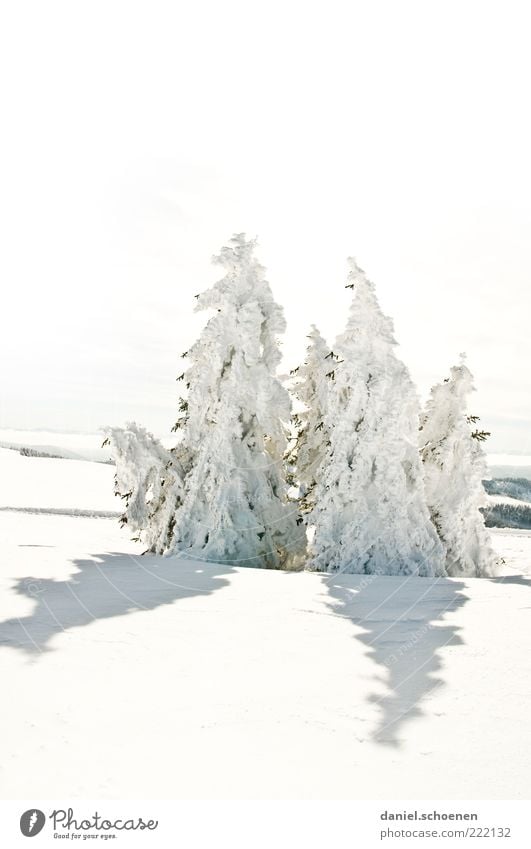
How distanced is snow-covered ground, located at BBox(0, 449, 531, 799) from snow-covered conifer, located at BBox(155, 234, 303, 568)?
4.10 meters

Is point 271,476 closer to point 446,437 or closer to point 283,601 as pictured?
point 446,437

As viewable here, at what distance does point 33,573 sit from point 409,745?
30.6 ft

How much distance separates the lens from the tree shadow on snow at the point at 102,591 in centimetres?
859

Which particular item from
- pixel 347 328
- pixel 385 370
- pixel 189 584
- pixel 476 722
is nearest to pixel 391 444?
pixel 385 370

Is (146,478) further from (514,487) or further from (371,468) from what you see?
(514,487)

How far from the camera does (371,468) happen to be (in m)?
16.7

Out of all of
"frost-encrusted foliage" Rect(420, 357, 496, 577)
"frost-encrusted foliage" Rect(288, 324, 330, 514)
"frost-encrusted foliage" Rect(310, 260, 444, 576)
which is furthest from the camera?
"frost-encrusted foliage" Rect(288, 324, 330, 514)

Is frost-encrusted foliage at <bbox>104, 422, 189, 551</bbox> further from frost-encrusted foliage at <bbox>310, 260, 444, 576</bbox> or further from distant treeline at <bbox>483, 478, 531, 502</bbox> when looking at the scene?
distant treeline at <bbox>483, 478, 531, 502</bbox>

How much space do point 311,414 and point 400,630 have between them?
11.8 metres

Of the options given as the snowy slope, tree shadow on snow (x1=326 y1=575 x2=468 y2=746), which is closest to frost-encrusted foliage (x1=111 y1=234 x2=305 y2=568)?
tree shadow on snow (x1=326 y1=575 x2=468 y2=746)

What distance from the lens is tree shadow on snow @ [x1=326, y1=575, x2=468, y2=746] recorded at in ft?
21.5

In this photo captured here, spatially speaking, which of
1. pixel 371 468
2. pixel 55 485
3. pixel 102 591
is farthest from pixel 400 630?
pixel 55 485

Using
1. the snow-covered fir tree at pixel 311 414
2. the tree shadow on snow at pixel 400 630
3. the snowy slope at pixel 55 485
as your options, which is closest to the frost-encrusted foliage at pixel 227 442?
the snow-covered fir tree at pixel 311 414

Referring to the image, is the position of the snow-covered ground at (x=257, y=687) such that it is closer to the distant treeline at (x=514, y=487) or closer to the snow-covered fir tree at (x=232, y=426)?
the snow-covered fir tree at (x=232, y=426)
